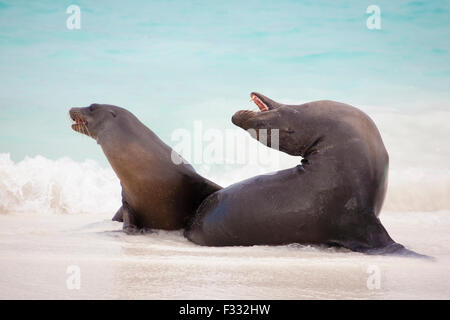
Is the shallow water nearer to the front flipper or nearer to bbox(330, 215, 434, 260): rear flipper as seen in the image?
bbox(330, 215, 434, 260): rear flipper

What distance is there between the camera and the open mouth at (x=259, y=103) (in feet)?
18.8

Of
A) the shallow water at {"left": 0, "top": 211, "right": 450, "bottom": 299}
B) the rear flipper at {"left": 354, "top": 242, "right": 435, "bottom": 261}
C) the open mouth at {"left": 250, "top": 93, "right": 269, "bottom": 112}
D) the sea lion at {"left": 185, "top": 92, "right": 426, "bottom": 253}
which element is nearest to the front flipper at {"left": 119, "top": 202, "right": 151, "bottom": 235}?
the shallow water at {"left": 0, "top": 211, "right": 450, "bottom": 299}

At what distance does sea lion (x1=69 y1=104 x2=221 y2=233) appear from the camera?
6184 mm

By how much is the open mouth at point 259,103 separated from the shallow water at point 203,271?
1451 millimetres

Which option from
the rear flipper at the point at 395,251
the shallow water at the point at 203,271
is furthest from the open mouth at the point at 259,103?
the rear flipper at the point at 395,251

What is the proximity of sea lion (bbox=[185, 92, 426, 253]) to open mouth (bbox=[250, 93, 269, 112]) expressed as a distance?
0.14 meters

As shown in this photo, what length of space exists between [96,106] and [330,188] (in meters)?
3.07

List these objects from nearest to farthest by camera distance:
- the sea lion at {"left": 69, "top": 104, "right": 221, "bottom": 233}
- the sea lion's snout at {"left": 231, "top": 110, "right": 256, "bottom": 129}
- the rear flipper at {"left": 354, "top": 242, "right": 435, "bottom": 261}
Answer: the rear flipper at {"left": 354, "top": 242, "right": 435, "bottom": 261} < the sea lion's snout at {"left": 231, "top": 110, "right": 256, "bottom": 129} < the sea lion at {"left": 69, "top": 104, "right": 221, "bottom": 233}

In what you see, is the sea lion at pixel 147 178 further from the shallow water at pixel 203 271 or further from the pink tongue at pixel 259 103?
the pink tongue at pixel 259 103

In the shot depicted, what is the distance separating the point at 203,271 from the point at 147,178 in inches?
101

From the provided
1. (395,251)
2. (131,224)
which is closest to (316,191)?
(395,251)

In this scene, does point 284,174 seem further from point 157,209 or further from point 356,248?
point 157,209

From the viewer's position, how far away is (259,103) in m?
5.77
